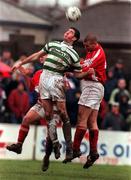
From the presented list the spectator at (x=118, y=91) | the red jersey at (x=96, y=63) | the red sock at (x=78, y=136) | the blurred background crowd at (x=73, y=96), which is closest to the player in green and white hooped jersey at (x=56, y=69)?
the red jersey at (x=96, y=63)

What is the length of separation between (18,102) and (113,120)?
2.44 m

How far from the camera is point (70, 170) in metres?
18.6

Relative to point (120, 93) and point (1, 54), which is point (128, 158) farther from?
point (1, 54)

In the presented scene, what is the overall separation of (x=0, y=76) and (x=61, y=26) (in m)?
14.3

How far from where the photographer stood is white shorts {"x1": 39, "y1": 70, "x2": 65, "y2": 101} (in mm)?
16562

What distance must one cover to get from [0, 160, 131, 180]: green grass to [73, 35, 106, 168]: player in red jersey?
45cm

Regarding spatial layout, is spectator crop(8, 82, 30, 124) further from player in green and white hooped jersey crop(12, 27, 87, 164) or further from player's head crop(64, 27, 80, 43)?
player's head crop(64, 27, 80, 43)

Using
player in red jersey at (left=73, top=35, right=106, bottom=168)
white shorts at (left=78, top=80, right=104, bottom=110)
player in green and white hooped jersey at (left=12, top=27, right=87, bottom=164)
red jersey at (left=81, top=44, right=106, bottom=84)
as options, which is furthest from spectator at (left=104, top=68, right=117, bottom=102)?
player in green and white hooped jersey at (left=12, top=27, right=87, bottom=164)

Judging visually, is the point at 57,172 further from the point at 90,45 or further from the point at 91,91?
the point at 90,45

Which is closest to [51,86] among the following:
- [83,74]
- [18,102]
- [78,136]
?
[83,74]

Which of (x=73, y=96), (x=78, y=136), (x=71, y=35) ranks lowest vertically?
(x=78, y=136)

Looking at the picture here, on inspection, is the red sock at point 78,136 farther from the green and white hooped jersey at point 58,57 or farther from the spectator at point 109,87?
the spectator at point 109,87

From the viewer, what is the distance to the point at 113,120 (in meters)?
25.2

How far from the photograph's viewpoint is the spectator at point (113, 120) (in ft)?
82.4
